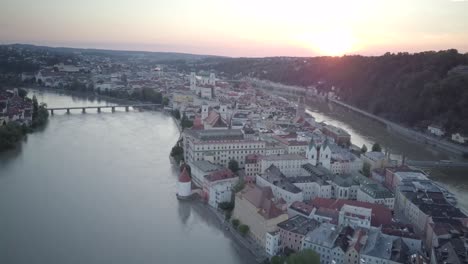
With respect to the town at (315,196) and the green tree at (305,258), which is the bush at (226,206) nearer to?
the town at (315,196)

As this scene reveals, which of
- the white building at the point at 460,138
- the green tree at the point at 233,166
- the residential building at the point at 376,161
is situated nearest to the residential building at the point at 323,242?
the green tree at the point at 233,166

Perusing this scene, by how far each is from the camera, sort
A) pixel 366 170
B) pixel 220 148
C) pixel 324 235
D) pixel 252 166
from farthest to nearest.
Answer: pixel 220 148
pixel 366 170
pixel 252 166
pixel 324 235

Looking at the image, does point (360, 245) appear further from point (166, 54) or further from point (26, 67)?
point (166, 54)

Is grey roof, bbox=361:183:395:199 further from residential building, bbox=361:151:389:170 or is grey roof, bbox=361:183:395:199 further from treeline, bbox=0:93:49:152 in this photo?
treeline, bbox=0:93:49:152

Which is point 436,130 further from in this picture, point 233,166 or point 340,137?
point 233,166

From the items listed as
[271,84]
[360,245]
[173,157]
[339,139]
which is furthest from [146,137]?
[271,84]

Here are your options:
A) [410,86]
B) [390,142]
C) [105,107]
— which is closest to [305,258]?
[390,142]
